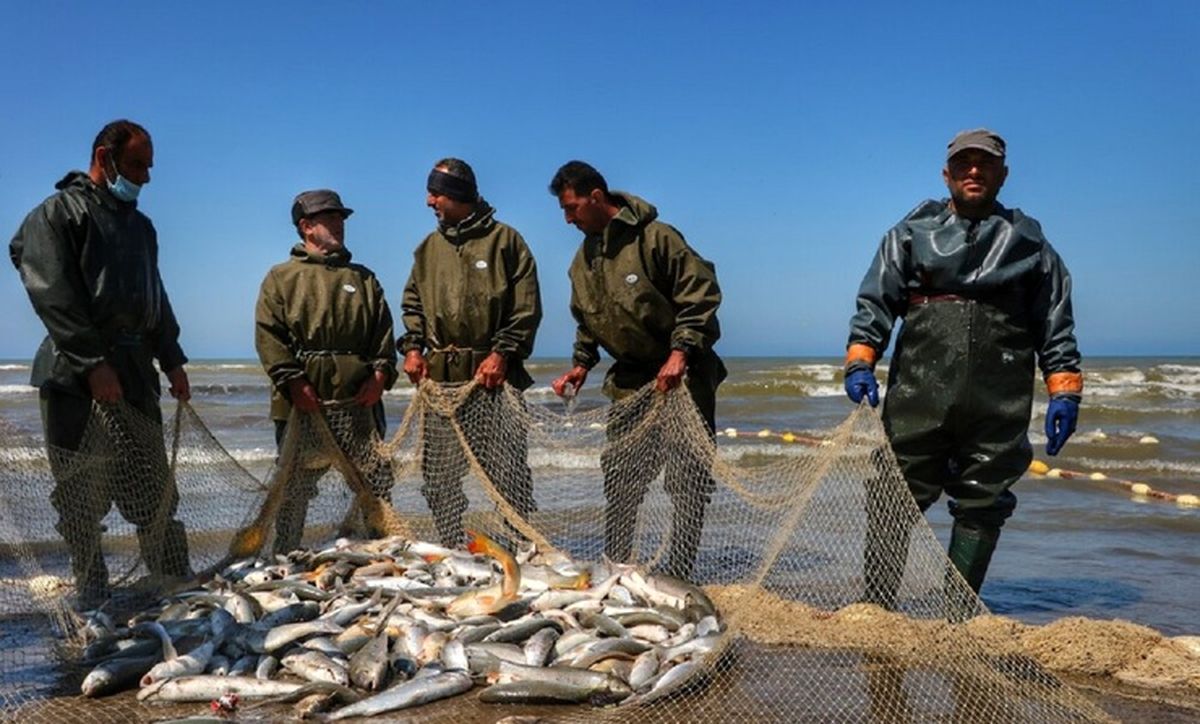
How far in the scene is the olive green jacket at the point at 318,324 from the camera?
703cm

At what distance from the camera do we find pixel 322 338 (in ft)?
23.2

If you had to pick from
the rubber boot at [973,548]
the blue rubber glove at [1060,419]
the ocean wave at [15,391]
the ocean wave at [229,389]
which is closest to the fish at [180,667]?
the rubber boot at [973,548]

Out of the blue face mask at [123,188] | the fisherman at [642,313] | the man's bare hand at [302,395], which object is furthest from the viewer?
the man's bare hand at [302,395]

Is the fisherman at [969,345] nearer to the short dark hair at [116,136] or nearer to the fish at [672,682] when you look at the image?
the fish at [672,682]

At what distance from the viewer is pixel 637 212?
262 inches

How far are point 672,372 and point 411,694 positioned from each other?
107 inches

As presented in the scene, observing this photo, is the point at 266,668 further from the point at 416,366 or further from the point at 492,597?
the point at 416,366

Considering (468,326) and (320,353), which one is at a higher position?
(468,326)

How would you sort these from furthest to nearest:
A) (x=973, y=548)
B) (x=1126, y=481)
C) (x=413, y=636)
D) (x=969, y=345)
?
(x=1126, y=481), (x=973, y=548), (x=969, y=345), (x=413, y=636)

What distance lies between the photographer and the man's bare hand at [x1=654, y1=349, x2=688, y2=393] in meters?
6.34

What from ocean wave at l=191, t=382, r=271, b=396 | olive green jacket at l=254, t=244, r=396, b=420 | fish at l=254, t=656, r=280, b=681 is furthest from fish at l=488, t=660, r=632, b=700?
ocean wave at l=191, t=382, r=271, b=396

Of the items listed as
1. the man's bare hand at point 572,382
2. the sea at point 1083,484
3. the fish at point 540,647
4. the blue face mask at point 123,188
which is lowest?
the sea at point 1083,484

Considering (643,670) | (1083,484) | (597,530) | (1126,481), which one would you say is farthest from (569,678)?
(1126,481)

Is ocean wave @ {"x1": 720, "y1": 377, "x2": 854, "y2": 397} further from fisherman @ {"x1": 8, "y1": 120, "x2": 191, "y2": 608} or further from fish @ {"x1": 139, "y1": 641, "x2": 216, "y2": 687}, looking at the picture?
fish @ {"x1": 139, "y1": 641, "x2": 216, "y2": 687}
